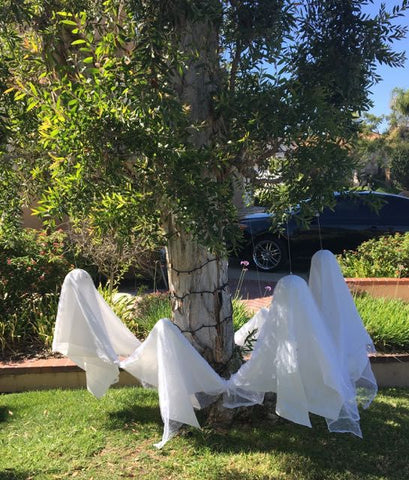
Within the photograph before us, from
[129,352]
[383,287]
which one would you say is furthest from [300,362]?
[383,287]

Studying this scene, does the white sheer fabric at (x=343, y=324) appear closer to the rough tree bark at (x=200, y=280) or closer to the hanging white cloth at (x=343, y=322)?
the hanging white cloth at (x=343, y=322)

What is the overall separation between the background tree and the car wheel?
6424mm

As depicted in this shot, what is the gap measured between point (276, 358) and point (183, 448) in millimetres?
1012

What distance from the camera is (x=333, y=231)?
9711 mm

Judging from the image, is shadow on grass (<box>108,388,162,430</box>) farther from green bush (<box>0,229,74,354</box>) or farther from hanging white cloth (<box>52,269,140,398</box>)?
green bush (<box>0,229,74,354</box>)

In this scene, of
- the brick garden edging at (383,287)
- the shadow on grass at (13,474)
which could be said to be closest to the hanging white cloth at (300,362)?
the shadow on grass at (13,474)

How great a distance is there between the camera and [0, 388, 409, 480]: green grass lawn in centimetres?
316

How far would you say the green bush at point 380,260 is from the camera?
766 centimetres

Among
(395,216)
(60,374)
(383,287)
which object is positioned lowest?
(60,374)

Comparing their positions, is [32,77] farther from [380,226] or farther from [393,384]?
[380,226]

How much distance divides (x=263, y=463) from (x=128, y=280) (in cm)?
593

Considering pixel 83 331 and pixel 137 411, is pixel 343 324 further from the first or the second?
pixel 137 411

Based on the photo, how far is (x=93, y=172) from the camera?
2635 mm

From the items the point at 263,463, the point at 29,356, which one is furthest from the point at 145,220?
the point at 29,356
